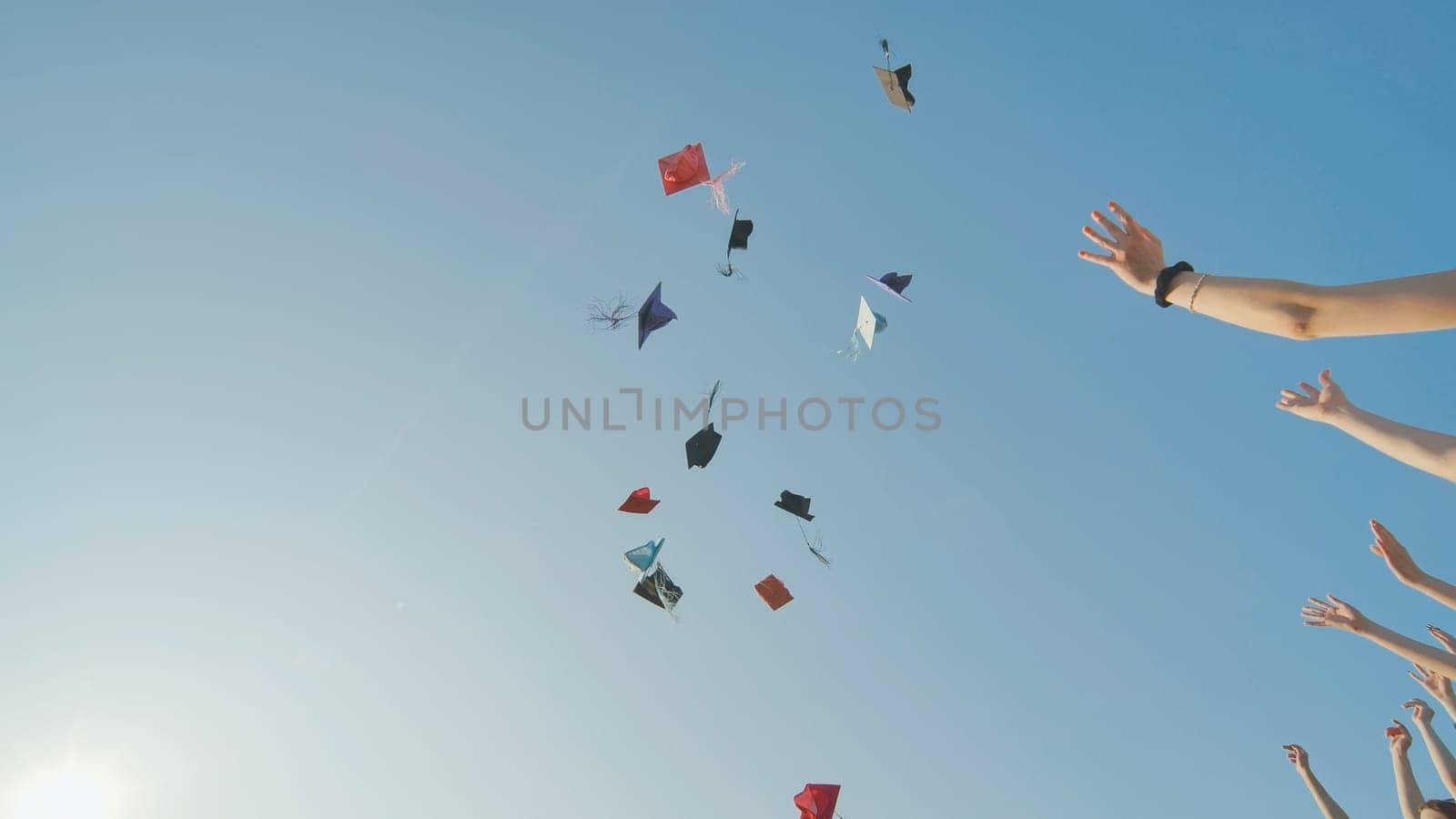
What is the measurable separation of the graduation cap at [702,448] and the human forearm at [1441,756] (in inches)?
245

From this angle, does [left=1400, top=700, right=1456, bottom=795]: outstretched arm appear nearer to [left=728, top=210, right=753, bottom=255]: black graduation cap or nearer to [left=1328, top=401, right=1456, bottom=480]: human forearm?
[left=1328, top=401, right=1456, bottom=480]: human forearm

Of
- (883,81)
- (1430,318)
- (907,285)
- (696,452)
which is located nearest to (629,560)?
(696,452)

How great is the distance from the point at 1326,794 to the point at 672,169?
7.28 meters

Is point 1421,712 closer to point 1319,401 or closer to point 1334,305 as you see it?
point 1319,401

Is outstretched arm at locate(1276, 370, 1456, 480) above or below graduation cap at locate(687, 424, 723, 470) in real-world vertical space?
below

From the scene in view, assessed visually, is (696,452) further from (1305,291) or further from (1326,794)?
(1305,291)

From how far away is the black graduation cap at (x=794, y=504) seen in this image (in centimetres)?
940

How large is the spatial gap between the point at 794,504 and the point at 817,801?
2926 mm

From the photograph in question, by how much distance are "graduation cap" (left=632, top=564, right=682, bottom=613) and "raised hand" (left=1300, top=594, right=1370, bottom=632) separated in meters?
6.26

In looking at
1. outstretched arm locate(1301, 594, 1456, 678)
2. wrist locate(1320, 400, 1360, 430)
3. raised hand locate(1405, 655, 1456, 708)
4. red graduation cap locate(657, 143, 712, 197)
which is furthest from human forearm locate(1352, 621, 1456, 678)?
red graduation cap locate(657, 143, 712, 197)

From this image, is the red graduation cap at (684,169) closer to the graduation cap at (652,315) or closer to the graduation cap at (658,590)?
the graduation cap at (652,315)

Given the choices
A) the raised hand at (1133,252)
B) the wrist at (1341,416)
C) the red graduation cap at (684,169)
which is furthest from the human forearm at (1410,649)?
the red graduation cap at (684,169)

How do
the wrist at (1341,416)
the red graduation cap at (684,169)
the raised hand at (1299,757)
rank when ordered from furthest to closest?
the red graduation cap at (684,169) → the raised hand at (1299,757) → the wrist at (1341,416)

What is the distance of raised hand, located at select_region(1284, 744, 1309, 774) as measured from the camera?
3996mm
